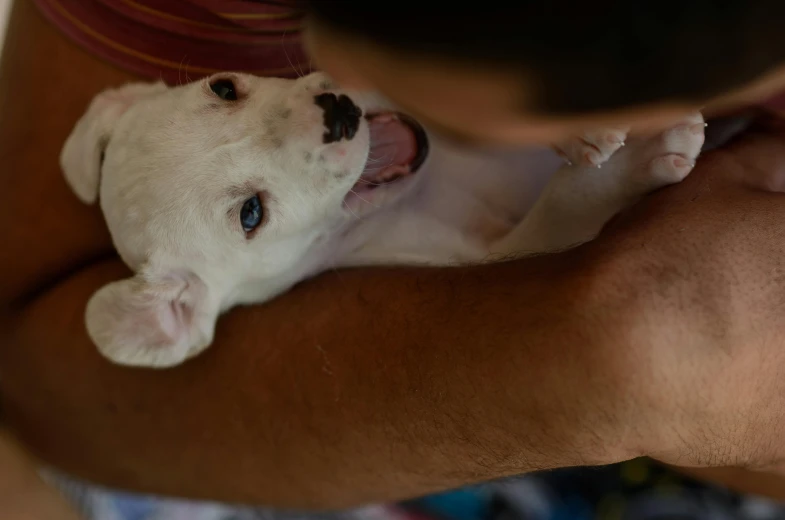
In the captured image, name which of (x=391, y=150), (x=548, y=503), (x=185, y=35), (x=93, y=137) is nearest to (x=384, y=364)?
(x=391, y=150)

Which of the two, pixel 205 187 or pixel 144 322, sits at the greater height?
pixel 205 187

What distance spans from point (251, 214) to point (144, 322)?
12.7 inches

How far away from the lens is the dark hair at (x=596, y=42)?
1.36 feet

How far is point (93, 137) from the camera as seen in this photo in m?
1.48

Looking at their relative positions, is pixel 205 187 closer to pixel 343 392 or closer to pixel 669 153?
pixel 343 392

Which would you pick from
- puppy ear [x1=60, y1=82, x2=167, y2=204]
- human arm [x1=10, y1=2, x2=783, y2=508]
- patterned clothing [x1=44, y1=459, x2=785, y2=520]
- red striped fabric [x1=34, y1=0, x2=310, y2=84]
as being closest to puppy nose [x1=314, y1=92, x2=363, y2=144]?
red striped fabric [x1=34, y1=0, x2=310, y2=84]

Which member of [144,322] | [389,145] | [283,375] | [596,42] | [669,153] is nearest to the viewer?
[596,42]

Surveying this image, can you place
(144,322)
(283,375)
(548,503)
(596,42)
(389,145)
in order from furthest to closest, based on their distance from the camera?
1. (548,503)
2. (389,145)
3. (283,375)
4. (144,322)
5. (596,42)

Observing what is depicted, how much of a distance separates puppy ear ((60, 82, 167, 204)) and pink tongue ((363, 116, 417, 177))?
21.1 inches

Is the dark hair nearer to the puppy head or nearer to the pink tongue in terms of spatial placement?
the puppy head

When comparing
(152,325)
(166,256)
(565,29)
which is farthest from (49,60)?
(565,29)

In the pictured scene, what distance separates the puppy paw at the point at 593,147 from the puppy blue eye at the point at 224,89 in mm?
735

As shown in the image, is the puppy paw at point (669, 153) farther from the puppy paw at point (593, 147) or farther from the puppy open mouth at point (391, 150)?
the puppy open mouth at point (391, 150)

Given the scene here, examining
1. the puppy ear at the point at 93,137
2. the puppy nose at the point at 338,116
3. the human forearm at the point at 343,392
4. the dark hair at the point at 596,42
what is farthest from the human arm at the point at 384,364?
the dark hair at the point at 596,42
